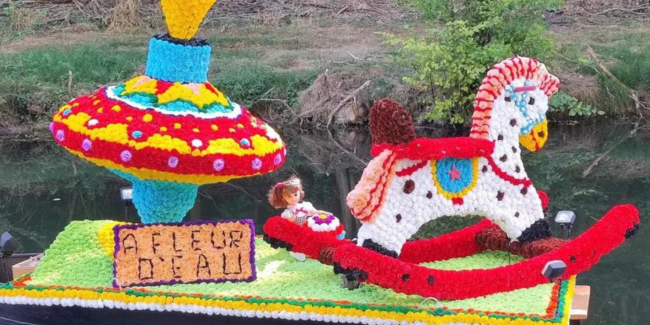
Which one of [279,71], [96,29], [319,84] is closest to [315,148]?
[319,84]

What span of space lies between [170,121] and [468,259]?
5.40ft

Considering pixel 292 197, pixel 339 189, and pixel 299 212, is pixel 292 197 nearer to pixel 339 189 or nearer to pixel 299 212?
pixel 299 212

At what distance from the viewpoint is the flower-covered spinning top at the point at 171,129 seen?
3.94m

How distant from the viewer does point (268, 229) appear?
4359 millimetres

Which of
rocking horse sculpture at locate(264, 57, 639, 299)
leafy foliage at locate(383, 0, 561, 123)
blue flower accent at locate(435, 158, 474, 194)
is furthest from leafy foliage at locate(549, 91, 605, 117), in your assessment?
blue flower accent at locate(435, 158, 474, 194)

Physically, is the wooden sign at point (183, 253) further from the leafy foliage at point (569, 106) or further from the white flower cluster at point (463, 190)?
the leafy foliage at point (569, 106)

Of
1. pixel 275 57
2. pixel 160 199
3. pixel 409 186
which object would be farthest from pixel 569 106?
pixel 160 199

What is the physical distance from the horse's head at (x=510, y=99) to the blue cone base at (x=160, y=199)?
134cm

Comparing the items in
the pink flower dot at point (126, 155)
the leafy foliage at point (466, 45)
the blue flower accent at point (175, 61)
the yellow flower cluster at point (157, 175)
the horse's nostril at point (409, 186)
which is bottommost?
the leafy foliage at point (466, 45)

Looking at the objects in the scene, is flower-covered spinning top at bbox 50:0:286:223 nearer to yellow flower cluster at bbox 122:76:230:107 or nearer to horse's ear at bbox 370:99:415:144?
yellow flower cluster at bbox 122:76:230:107

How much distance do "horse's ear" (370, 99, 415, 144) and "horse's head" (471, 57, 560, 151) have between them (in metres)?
0.46

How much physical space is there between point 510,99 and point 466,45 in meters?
5.93

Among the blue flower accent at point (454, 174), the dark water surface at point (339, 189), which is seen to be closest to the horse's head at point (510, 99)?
the blue flower accent at point (454, 174)

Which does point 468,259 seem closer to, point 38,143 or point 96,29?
point 38,143
